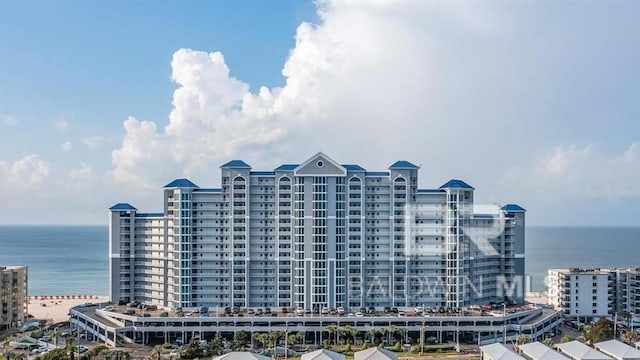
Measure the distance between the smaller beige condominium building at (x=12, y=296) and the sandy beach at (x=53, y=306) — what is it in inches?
75.8

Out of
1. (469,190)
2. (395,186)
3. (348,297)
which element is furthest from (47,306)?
(469,190)

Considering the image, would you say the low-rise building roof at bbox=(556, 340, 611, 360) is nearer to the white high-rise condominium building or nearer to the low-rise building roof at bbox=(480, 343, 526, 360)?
the low-rise building roof at bbox=(480, 343, 526, 360)

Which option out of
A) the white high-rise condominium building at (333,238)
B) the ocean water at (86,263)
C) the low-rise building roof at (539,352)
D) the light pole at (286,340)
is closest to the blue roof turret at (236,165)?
the white high-rise condominium building at (333,238)

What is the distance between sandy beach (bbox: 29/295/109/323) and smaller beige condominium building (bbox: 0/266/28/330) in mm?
1926

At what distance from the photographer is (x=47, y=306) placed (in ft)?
127

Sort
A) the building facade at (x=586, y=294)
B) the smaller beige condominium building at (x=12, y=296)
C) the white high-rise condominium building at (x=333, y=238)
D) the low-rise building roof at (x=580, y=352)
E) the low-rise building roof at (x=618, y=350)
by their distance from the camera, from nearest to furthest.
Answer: the low-rise building roof at (x=580, y=352) → the low-rise building roof at (x=618, y=350) → the white high-rise condominium building at (x=333, y=238) → the smaller beige condominium building at (x=12, y=296) → the building facade at (x=586, y=294)

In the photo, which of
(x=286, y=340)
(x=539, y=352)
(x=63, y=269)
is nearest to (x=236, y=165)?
(x=286, y=340)

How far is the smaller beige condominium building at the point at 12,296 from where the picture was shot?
29734 millimetres

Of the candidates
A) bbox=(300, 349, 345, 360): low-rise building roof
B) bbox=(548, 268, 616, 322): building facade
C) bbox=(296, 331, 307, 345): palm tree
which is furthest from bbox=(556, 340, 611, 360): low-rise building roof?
bbox=(296, 331, 307, 345): palm tree

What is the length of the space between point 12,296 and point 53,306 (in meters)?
9.00

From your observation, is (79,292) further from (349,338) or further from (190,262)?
(349,338)

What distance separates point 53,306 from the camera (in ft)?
128

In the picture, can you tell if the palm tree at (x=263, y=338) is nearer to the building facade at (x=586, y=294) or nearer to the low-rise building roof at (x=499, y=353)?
the low-rise building roof at (x=499, y=353)

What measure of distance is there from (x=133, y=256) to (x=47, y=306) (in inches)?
472
